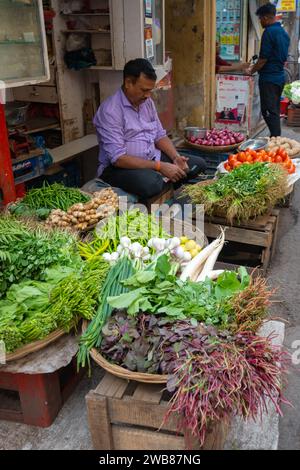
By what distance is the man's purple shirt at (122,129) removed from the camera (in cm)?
397

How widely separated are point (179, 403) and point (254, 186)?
2308 millimetres

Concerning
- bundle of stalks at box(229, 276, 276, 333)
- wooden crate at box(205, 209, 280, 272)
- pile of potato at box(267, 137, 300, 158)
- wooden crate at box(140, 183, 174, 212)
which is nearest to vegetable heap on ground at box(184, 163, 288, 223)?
wooden crate at box(205, 209, 280, 272)

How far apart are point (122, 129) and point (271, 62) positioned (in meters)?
3.73

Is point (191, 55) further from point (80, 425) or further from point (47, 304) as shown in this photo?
point (80, 425)

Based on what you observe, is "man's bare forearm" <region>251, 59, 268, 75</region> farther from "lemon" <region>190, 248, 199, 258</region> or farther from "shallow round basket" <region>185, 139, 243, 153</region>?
"lemon" <region>190, 248, 199, 258</region>

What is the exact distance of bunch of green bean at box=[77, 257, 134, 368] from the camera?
2121 millimetres

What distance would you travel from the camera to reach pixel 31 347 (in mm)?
2152

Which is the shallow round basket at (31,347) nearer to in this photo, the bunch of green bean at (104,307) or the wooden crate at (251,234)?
the bunch of green bean at (104,307)

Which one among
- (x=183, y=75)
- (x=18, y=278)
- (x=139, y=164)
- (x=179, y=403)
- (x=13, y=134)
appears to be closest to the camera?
(x=179, y=403)

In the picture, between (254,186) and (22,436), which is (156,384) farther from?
(254,186)

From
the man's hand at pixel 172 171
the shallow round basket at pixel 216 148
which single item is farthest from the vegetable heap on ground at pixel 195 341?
the shallow round basket at pixel 216 148
